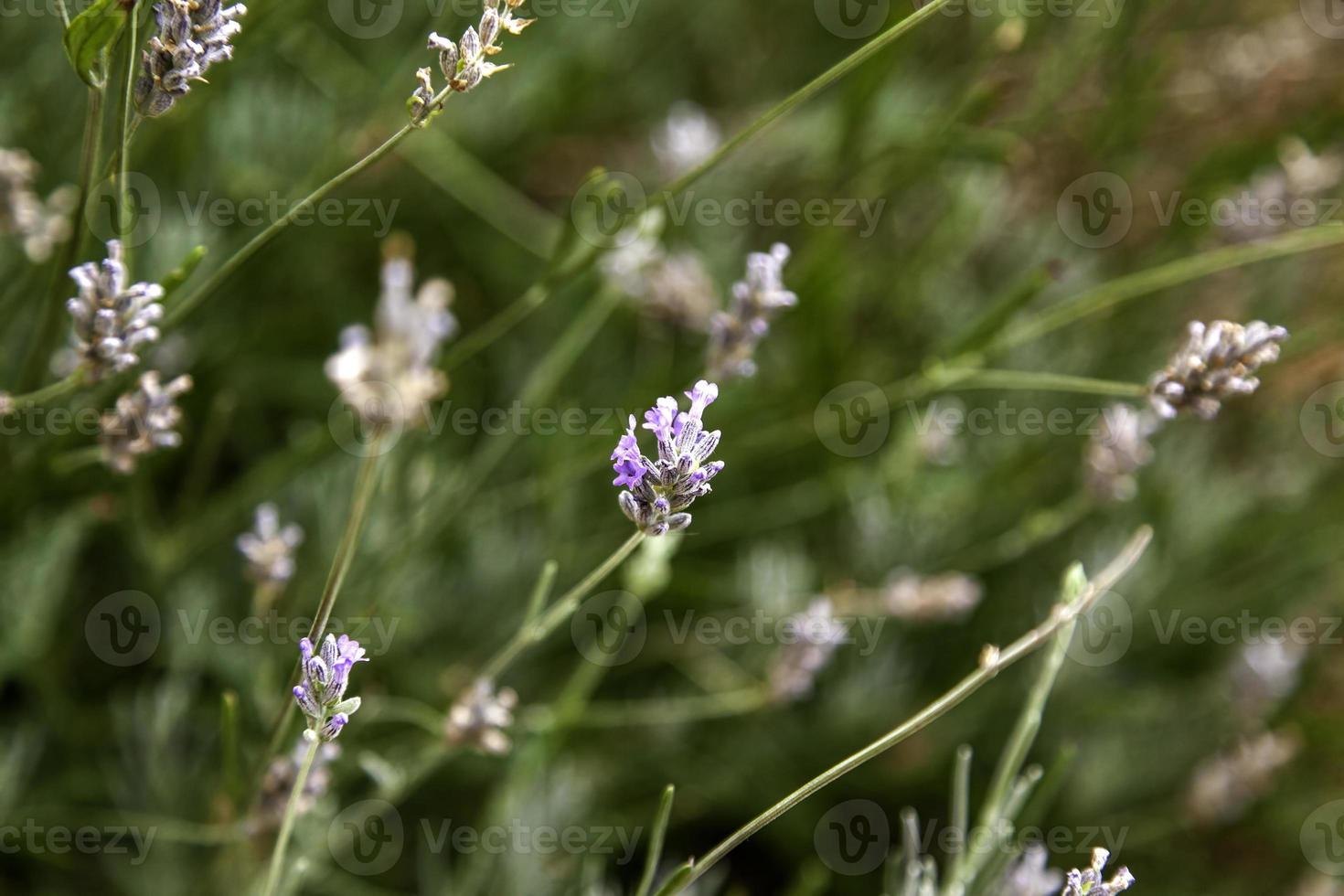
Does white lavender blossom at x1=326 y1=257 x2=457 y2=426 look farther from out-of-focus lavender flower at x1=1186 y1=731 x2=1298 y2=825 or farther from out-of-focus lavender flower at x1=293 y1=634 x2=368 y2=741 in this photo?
out-of-focus lavender flower at x1=1186 y1=731 x2=1298 y2=825

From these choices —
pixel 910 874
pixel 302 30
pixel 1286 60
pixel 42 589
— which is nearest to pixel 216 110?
pixel 302 30

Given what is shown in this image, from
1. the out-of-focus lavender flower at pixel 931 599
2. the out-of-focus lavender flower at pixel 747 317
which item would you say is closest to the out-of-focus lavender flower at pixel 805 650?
the out-of-focus lavender flower at pixel 931 599

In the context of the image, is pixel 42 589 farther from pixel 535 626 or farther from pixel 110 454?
pixel 535 626

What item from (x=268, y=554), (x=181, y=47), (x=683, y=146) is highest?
(x=683, y=146)

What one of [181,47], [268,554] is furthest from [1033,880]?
[181,47]

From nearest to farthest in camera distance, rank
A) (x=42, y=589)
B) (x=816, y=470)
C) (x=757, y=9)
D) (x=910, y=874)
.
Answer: (x=910, y=874) → (x=42, y=589) → (x=816, y=470) → (x=757, y=9)

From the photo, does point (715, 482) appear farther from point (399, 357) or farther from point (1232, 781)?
point (1232, 781)

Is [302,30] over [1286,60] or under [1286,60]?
over
